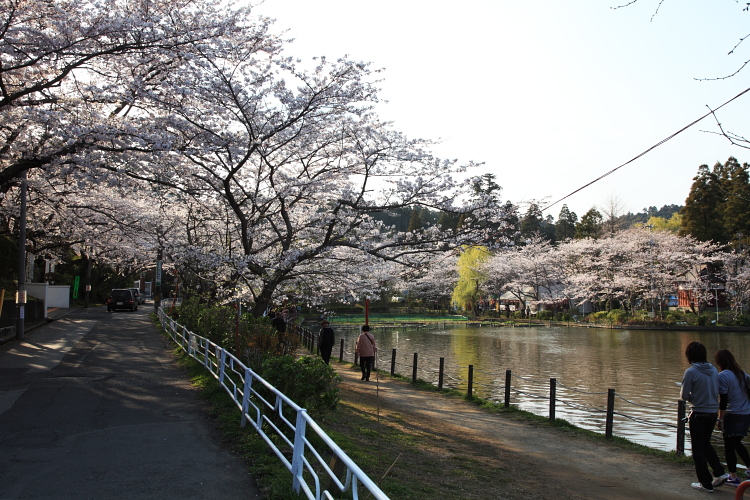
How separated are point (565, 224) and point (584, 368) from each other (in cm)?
8518

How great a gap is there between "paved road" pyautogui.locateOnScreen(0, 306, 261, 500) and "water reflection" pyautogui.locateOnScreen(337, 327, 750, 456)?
746 cm

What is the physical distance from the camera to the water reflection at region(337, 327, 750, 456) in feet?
44.0

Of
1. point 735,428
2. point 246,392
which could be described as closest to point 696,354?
point 735,428

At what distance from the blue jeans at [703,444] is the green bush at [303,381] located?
4.71 metres

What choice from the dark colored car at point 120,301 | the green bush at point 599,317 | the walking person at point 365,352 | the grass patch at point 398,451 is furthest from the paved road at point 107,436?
the green bush at point 599,317

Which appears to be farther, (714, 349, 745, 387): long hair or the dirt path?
the dirt path

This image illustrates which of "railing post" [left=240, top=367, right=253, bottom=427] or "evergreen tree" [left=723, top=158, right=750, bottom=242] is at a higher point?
"evergreen tree" [left=723, top=158, right=750, bottom=242]

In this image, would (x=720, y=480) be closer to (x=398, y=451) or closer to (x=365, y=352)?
(x=398, y=451)

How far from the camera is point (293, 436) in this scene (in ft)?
24.6

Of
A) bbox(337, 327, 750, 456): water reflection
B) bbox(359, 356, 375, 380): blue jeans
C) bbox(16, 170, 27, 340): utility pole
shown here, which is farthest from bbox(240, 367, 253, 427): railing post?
bbox(16, 170, 27, 340): utility pole

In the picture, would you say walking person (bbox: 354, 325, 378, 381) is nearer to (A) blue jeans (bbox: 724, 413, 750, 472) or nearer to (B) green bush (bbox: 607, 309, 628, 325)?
(A) blue jeans (bbox: 724, 413, 750, 472)

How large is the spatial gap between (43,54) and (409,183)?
8095 mm

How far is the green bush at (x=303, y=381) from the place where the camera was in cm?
786

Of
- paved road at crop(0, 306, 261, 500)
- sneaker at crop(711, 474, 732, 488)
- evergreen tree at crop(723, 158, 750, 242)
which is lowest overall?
sneaker at crop(711, 474, 732, 488)
